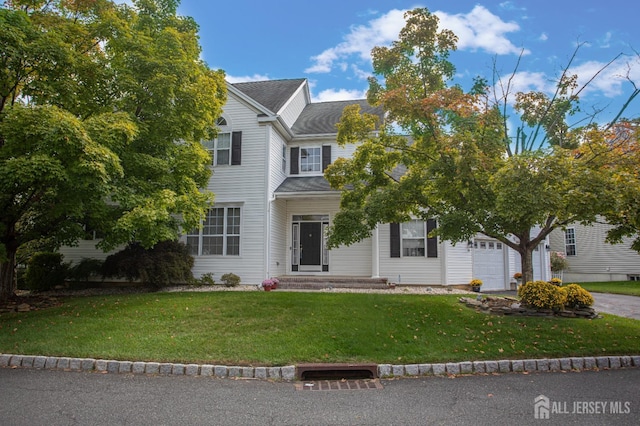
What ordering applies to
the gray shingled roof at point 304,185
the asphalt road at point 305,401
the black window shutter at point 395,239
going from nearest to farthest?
the asphalt road at point 305,401, the gray shingled roof at point 304,185, the black window shutter at point 395,239

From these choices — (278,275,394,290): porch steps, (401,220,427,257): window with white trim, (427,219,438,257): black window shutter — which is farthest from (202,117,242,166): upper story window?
(427,219,438,257): black window shutter

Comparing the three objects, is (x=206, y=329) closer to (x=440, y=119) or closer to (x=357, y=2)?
(x=440, y=119)

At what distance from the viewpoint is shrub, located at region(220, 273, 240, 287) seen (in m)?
13.7

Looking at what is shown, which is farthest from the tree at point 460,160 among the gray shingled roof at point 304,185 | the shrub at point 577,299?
the gray shingled roof at point 304,185

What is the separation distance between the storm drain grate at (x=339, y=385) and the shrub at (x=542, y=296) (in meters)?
5.16

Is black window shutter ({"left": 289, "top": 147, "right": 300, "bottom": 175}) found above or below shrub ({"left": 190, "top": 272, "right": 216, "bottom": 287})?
above

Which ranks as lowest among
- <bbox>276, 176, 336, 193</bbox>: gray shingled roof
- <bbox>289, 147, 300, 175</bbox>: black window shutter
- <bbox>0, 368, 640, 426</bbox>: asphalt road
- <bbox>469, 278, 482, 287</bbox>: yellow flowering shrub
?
<bbox>0, 368, 640, 426</bbox>: asphalt road

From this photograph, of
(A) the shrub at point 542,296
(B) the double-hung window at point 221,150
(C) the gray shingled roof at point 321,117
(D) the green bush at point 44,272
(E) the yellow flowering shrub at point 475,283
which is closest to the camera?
(A) the shrub at point 542,296

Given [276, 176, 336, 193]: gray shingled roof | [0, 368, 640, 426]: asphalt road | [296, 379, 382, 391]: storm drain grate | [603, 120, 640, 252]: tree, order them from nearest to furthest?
[0, 368, 640, 426]: asphalt road < [296, 379, 382, 391]: storm drain grate < [603, 120, 640, 252]: tree < [276, 176, 336, 193]: gray shingled roof

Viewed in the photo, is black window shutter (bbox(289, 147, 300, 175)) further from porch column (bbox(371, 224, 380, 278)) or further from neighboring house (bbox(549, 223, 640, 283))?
neighboring house (bbox(549, 223, 640, 283))

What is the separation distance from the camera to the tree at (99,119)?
7.63 metres

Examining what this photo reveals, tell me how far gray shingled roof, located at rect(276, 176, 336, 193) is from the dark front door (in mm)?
1677

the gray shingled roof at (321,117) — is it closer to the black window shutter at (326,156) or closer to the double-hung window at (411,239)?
the black window shutter at (326,156)

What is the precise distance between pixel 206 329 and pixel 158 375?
6.06 ft
